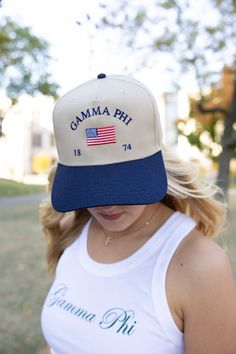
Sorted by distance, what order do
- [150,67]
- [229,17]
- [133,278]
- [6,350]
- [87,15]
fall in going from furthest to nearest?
[229,17], [6,350], [150,67], [87,15], [133,278]

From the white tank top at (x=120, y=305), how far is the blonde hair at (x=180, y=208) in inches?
4.6

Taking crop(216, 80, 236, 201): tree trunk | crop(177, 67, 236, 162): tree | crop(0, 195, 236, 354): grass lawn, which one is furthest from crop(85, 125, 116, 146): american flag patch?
crop(216, 80, 236, 201): tree trunk

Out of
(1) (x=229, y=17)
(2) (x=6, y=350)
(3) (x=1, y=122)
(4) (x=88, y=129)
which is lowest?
(2) (x=6, y=350)

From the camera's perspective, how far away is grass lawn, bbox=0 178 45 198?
1.60 meters

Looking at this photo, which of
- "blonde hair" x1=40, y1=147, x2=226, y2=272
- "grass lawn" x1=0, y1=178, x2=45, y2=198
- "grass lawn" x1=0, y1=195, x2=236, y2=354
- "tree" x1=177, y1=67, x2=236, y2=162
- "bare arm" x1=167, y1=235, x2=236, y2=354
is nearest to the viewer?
"bare arm" x1=167, y1=235, x2=236, y2=354

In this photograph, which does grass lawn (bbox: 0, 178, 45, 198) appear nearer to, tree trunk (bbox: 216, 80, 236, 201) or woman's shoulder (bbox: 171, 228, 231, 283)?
woman's shoulder (bbox: 171, 228, 231, 283)

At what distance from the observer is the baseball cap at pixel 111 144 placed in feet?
3.90

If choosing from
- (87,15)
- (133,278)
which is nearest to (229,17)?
(87,15)

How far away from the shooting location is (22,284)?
190 inches

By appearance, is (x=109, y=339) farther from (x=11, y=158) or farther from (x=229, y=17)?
(x=229, y=17)

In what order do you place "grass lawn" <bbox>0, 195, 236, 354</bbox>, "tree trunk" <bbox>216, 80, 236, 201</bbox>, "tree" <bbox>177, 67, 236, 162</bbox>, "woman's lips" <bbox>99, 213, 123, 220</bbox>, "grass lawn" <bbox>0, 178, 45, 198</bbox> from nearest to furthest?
1. "woman's lips" <bbox>99, 213, 123, 220</bbox>
2. "grass lawn" <bbox>0, 178, 45, 198</bbox>
3. "grass lawn" <bbox>0, 195, 236, 354</bbox>
4. "tree trunk" <bbox>216, 80, 236, 201</bbox>
5. "tree" <bbox>177, 67, 236, 162</bbox>

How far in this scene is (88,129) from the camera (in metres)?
1.22

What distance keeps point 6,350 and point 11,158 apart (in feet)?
5.84

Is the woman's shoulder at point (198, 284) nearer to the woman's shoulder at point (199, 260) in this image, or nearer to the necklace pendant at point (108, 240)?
the woman's shoulder at point (199, 260)
